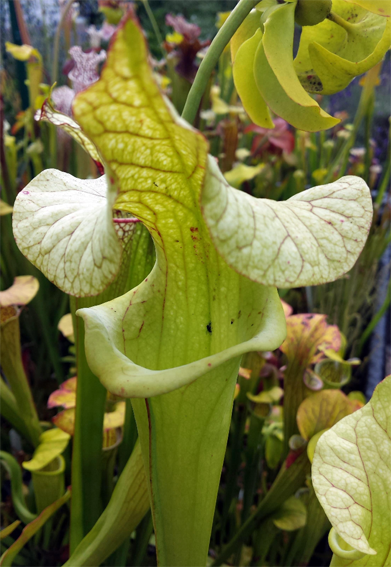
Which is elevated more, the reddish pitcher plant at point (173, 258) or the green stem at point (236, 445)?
the reddish pitcher plant at point (173, 258)

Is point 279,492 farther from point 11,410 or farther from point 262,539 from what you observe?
point 11,410

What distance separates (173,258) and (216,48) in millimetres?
174

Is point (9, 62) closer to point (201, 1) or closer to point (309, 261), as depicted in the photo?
point (309, 261)

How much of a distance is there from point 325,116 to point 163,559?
449 mm

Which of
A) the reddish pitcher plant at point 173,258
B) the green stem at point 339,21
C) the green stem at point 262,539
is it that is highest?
the green stem at point 339,21

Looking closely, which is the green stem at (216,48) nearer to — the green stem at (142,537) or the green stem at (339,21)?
the green stem at (339,21)

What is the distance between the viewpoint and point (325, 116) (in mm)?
372

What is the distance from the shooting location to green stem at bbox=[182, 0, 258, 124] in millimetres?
322

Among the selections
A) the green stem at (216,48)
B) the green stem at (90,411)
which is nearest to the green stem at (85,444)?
the green stem at (90,411)

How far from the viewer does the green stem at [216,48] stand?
1.05ft

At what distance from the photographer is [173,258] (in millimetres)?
388

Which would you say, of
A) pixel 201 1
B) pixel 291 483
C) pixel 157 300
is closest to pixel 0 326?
pixel 157 300

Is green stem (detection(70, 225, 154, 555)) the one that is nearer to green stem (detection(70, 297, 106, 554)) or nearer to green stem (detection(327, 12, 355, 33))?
green stem (detection(70, 297, 106, 554))

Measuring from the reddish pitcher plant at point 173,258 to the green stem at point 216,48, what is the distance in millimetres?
77
